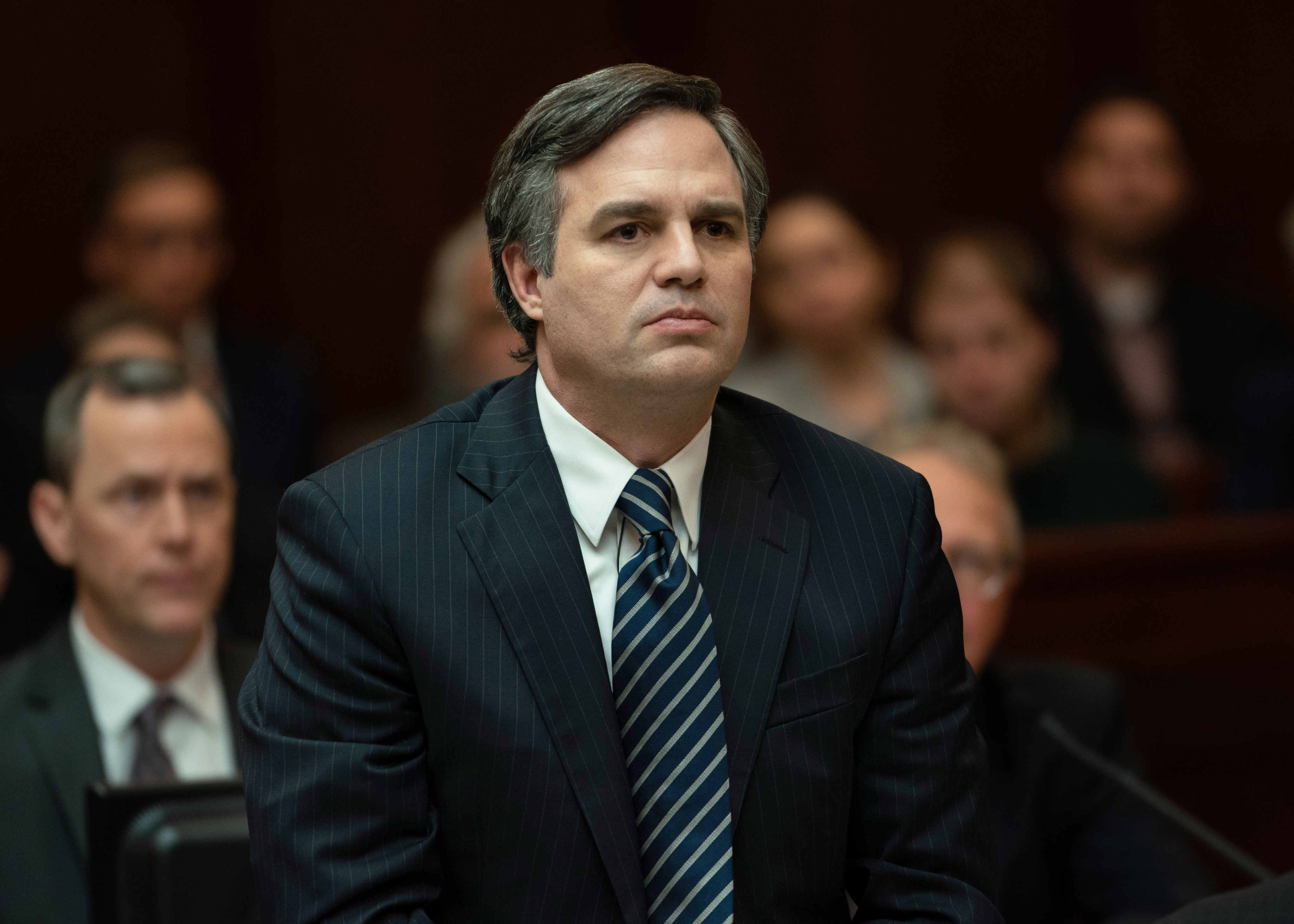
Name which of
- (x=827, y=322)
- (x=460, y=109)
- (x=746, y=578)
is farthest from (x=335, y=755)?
(x=460, y=109)

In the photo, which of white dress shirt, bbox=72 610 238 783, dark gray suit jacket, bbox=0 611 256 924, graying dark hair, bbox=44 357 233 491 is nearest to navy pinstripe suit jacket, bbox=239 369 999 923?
dark gray suit jacket, bbox=0 611 256 924

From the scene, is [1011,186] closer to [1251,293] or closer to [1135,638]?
[1251,293]

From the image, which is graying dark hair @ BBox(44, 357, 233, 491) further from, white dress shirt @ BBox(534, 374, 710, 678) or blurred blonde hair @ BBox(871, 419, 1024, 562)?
white dress shirt @ BBox(534, 374, 710, 678)

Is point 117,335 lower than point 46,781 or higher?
higher

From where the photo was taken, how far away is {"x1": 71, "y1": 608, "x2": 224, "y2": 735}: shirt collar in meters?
2.52

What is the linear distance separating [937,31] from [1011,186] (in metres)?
0.60

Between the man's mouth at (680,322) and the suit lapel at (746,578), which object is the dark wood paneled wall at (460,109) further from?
the man's mouth at (680,322)

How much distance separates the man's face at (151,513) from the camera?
8.43ft

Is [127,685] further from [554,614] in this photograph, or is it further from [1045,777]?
[1045,777]

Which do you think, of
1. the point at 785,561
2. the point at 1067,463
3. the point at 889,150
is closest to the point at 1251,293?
the point at 889,150

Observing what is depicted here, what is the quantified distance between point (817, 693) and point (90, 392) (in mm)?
1693

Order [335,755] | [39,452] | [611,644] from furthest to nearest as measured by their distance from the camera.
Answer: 1. [39,452]
2. [611,644]
3. [335,755]

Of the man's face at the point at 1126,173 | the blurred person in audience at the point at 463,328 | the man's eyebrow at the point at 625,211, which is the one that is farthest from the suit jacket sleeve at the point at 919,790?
the man's face at the point at 1126,173

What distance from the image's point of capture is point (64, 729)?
2381 millimetres
